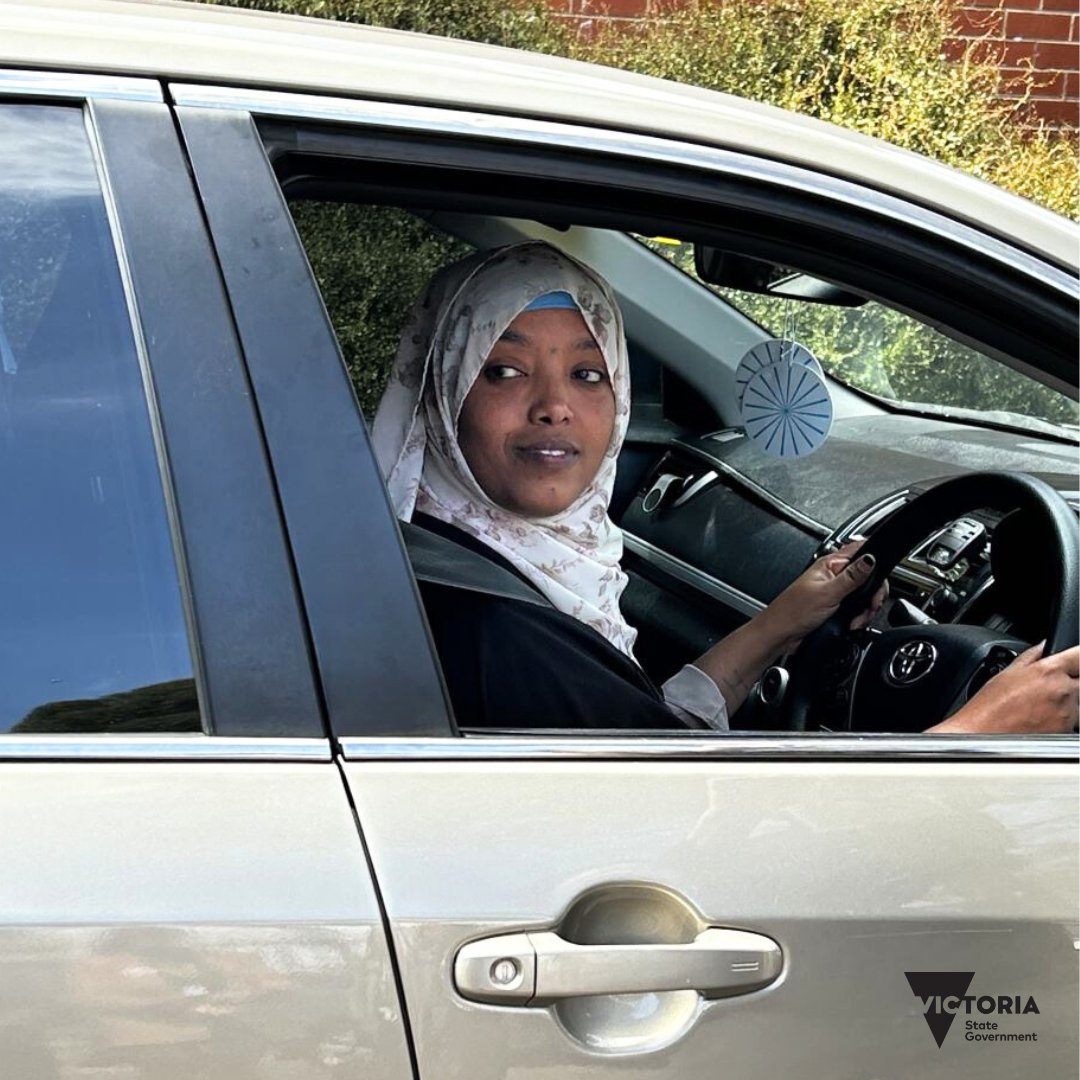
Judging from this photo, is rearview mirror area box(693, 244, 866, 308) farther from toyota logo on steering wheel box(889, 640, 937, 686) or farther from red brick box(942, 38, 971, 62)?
red brick box(942, 38, 971, 62)

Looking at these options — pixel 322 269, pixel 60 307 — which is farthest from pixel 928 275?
pixel 322 269

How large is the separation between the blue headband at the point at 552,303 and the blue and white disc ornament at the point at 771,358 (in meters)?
0.46

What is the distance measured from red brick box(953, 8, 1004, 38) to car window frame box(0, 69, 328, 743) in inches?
225

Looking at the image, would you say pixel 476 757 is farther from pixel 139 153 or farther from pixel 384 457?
pixel 384 457

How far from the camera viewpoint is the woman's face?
2.33m

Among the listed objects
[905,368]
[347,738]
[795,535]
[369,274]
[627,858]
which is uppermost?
[369,274]

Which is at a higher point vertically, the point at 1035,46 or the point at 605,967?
the point at 1035,46

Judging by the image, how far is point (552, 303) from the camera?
235 cm

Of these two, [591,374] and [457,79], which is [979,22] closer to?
[591,374]

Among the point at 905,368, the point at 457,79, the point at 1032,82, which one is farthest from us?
the point at 1032,82

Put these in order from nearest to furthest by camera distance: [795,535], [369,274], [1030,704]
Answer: [1030,704] → [795,535] → [369,274]

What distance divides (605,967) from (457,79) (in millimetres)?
862

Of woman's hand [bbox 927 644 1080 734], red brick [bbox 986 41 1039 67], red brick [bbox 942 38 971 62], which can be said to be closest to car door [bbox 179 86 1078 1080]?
woman's hand [bbox 927 644 1080 734]

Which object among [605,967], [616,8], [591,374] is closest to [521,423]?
[591,374]
